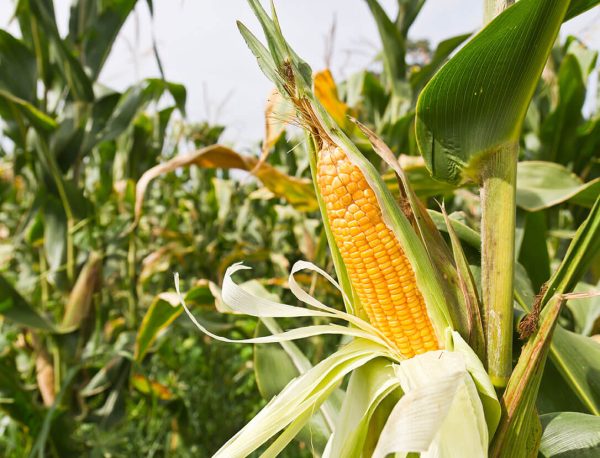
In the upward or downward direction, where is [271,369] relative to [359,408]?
downward

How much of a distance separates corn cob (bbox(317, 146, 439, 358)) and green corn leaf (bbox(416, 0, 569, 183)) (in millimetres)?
83

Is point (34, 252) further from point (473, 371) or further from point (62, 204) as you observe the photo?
point (473, 371)

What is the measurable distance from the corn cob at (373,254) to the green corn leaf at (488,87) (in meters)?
0.08

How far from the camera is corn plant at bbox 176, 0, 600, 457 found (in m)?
0.46

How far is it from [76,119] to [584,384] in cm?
151

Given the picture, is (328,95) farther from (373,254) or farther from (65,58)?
(373,254)

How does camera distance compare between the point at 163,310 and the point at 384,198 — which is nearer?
the point at 384,198

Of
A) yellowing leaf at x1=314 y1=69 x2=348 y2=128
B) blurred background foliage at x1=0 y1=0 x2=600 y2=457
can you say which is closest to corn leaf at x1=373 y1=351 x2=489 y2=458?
blurred background foliage at x1=0 y1=0 x2=600 y2=457

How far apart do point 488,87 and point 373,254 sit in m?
0.19

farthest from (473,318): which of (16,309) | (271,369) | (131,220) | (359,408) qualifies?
(131,220)

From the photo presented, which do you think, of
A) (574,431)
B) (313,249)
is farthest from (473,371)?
(313,249)

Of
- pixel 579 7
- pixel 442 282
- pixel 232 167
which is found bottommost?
pixel 442 282

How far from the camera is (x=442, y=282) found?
54 centimetres

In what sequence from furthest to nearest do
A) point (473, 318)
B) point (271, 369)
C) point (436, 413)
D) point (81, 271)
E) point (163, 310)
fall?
1. point (81, 271)
2. point (163, 310)
3. point (271, 369)
4. point (473, 318)
5. point (436, 413)
